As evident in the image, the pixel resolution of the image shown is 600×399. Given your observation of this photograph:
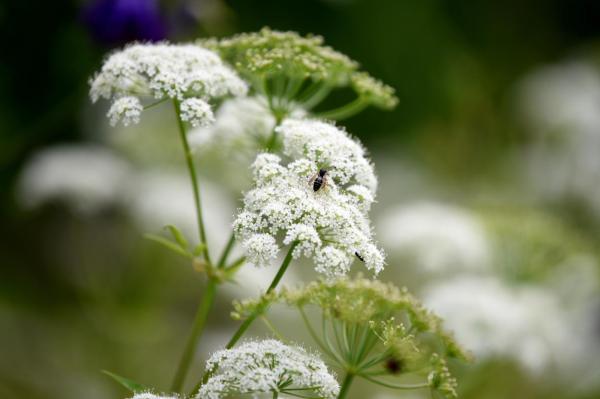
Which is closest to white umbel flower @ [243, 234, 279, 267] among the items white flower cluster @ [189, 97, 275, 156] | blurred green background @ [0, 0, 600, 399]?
white flower cluster @ [189, 97, 275, 156]

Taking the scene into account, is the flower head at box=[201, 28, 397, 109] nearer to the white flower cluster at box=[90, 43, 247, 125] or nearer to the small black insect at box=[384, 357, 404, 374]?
the white flower cluster at box=[90, 43, 247, 125]

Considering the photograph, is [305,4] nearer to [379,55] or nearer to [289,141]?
[379,55]

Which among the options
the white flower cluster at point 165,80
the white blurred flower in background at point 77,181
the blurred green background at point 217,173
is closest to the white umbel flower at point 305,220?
the white flower cluster at point 165,80

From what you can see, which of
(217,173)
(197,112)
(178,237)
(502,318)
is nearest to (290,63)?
(197,112)

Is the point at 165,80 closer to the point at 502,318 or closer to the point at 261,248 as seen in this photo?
the point at 261,248

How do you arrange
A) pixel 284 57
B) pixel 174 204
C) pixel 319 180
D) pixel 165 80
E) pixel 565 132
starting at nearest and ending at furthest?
pixel 319 180 < pixel 165 80 < pixel 284 57 < pixel 174 204 < pixel 565 132

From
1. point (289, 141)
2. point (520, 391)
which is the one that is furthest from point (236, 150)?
point (520, 391)
